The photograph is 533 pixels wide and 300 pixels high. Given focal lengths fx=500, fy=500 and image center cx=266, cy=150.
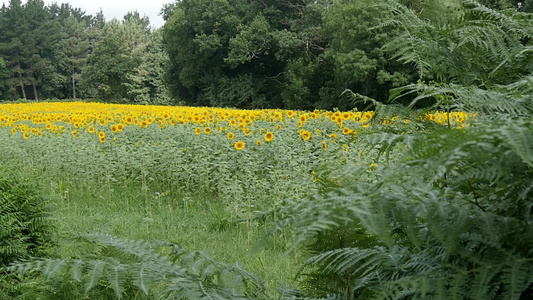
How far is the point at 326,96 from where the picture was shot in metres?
29.6

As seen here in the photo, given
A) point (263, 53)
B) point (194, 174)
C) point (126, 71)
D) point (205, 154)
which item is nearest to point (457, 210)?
point (194, 174)

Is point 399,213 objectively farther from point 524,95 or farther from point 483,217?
point 524,95

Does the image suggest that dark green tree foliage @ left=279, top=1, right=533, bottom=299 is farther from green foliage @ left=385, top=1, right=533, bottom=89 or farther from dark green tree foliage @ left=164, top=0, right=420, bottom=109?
dark green tree foliage @ left=164, top=0, right=420, bottom=109

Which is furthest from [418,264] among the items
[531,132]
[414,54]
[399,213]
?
Answer: [414,54]

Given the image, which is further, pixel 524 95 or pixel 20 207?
pixel 20 207

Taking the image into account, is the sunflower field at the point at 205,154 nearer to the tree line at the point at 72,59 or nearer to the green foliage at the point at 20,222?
the green foliage at the point at 20,222

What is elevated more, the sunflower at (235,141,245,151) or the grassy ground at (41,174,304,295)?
the sunflower at (235,141,245,151)

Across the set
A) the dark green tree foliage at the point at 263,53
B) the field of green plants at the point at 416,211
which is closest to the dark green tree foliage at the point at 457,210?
the field of green plants at the point at 416,211

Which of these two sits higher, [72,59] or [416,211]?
[72,59]

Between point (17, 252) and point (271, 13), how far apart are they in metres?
33.3

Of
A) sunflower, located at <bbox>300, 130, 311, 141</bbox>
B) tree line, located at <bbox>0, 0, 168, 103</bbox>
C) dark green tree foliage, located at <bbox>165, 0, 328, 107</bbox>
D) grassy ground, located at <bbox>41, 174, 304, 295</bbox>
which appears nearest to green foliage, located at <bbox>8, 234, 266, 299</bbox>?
grassy ground, located at <bbox>41, 174, 304, 295</bbox>

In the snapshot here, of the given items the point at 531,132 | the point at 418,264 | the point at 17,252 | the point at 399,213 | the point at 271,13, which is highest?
the point at 271,13

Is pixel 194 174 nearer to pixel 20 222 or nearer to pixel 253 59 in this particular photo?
pixel 20 222

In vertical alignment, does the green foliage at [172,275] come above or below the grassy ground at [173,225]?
above
